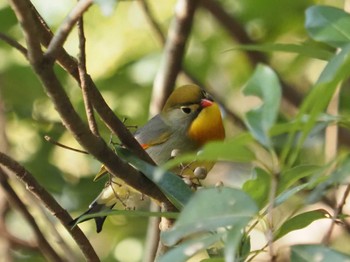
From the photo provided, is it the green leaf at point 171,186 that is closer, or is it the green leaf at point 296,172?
the green leaf at point 296,172

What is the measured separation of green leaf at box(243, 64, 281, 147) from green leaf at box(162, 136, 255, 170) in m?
0.02

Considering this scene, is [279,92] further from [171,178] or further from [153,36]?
[153,36]

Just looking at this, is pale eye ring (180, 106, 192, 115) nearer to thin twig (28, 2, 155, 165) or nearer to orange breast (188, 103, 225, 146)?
orange breast (188, 103, 225, 146)

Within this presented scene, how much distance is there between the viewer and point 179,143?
255 centimetres

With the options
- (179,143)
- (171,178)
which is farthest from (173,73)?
(171,178)

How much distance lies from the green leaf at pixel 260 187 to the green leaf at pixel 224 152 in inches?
10.4

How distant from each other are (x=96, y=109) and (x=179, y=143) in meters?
1.19

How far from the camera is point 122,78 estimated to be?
280 cm

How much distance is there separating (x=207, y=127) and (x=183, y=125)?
0.08 meters

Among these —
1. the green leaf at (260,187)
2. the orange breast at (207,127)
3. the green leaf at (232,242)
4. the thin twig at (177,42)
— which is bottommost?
the orange breast at (207,127)

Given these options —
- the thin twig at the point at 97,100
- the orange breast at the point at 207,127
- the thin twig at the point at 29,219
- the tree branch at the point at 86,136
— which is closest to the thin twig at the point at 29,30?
the tree branch at the point at 86,136

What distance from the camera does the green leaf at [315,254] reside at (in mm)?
1045

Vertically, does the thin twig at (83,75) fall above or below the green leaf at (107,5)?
below

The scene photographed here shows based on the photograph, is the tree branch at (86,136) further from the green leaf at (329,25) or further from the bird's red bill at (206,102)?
the bird's red bill at (206,102)
